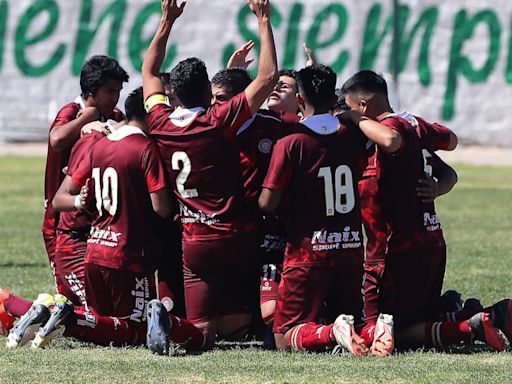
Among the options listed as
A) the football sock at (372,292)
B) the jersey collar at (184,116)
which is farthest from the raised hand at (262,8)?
the football sock at (372,292)

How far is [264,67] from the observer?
8.10 meters

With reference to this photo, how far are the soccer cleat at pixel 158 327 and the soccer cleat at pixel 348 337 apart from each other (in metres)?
1.10

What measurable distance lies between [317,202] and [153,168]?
1148 millimetres

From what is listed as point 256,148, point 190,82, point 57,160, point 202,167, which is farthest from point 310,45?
point 202,167

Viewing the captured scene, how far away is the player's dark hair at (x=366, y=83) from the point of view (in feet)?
28.8

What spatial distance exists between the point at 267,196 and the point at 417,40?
79.6 feet

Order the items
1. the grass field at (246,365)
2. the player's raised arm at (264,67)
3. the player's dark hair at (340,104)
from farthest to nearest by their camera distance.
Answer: the player's dark hair at (340,104)
the player's raised arm at (264,67)
the grass field at (246,365)

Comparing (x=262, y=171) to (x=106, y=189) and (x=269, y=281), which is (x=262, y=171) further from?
(x=106, y=189)

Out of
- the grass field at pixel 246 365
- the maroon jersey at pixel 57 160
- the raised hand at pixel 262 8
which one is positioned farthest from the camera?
the maroon jersey at pixel 57 160

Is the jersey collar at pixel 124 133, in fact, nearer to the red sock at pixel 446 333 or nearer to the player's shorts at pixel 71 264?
the player's shorts at pixel 71 264

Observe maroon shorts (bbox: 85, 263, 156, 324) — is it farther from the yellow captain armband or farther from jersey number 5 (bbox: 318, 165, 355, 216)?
jersey number 5 (bbox: 318, 165, 355, 216)

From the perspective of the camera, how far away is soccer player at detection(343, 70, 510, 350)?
8.67 metres

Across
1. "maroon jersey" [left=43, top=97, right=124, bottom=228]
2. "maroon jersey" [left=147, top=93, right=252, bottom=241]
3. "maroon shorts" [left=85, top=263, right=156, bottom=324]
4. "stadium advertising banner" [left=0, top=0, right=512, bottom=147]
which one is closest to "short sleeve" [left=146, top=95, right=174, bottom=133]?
"maroon jersey" [left=147, top=93, right=252, bottom=241]

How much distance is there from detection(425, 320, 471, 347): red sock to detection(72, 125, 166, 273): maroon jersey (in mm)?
1999
